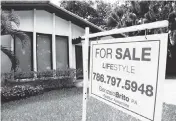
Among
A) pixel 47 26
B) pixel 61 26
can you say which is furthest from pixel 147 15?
pixel 47 26

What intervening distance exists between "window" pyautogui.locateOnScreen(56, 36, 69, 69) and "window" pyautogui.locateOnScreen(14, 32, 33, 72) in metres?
1.51

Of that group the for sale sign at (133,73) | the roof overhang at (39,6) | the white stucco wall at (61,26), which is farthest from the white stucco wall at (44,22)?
the for sale sign at (133,73)

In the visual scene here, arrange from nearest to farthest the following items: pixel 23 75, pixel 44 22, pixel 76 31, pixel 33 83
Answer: pixel 23 75, pixel 33 83, pixel 44 22, pixel 76 31

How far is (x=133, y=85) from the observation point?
6.09ft

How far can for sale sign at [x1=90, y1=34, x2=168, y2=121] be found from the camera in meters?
1.62

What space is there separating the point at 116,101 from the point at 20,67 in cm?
771

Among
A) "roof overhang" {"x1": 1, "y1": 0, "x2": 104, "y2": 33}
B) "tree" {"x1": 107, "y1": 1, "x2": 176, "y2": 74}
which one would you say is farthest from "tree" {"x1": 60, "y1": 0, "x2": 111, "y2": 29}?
"roof overhang" {"x1": 1, "y1": 0, "x2": 104, "y2": 33}

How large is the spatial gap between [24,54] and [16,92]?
83.9 inches

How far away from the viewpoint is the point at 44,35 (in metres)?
9.94

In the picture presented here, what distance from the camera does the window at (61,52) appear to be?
10.4m

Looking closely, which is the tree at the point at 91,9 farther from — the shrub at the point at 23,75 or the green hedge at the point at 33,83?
the shrub at the point at 23,75

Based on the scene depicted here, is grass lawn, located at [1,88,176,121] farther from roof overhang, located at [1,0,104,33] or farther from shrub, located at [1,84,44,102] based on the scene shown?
roof overhang, located at [1,0,104,33]

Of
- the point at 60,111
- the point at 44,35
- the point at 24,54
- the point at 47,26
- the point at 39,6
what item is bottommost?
the point at 60,111

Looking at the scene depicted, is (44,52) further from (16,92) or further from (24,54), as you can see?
(16,92)
